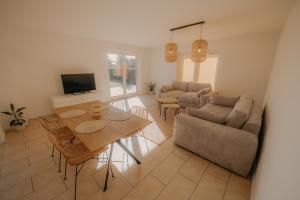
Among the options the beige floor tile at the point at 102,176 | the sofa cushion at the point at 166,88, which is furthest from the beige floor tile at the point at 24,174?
the sofa cushion at the point at 166,88

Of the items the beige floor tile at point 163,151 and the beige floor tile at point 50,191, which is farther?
the beige floor tile at point 163,151

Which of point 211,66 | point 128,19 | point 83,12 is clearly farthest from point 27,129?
point 211,66

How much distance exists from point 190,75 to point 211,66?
0.88 m

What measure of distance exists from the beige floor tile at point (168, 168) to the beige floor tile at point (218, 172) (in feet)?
1.34

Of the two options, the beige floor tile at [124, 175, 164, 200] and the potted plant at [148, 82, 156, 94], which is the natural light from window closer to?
the potted plant at [148, 82, 156, 94]

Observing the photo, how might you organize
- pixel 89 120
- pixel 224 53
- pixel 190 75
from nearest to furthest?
pixel 89 120
pixel 224 53
pixel 190 75

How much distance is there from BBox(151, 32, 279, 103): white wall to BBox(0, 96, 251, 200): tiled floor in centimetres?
331

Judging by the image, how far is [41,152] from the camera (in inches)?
82.5

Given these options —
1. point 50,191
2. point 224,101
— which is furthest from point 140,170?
point 224,101

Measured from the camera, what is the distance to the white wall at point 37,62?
278 cm

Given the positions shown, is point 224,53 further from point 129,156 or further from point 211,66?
point 129,156

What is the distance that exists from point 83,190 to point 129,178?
56 centimetres

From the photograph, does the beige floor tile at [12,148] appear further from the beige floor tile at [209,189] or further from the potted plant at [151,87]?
the potted plant at [151,87]

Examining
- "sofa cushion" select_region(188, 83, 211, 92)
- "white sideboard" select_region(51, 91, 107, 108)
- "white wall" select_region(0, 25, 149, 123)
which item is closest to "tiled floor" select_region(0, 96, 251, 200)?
"white sideboard" select_region(51, 91, 107, 108)
